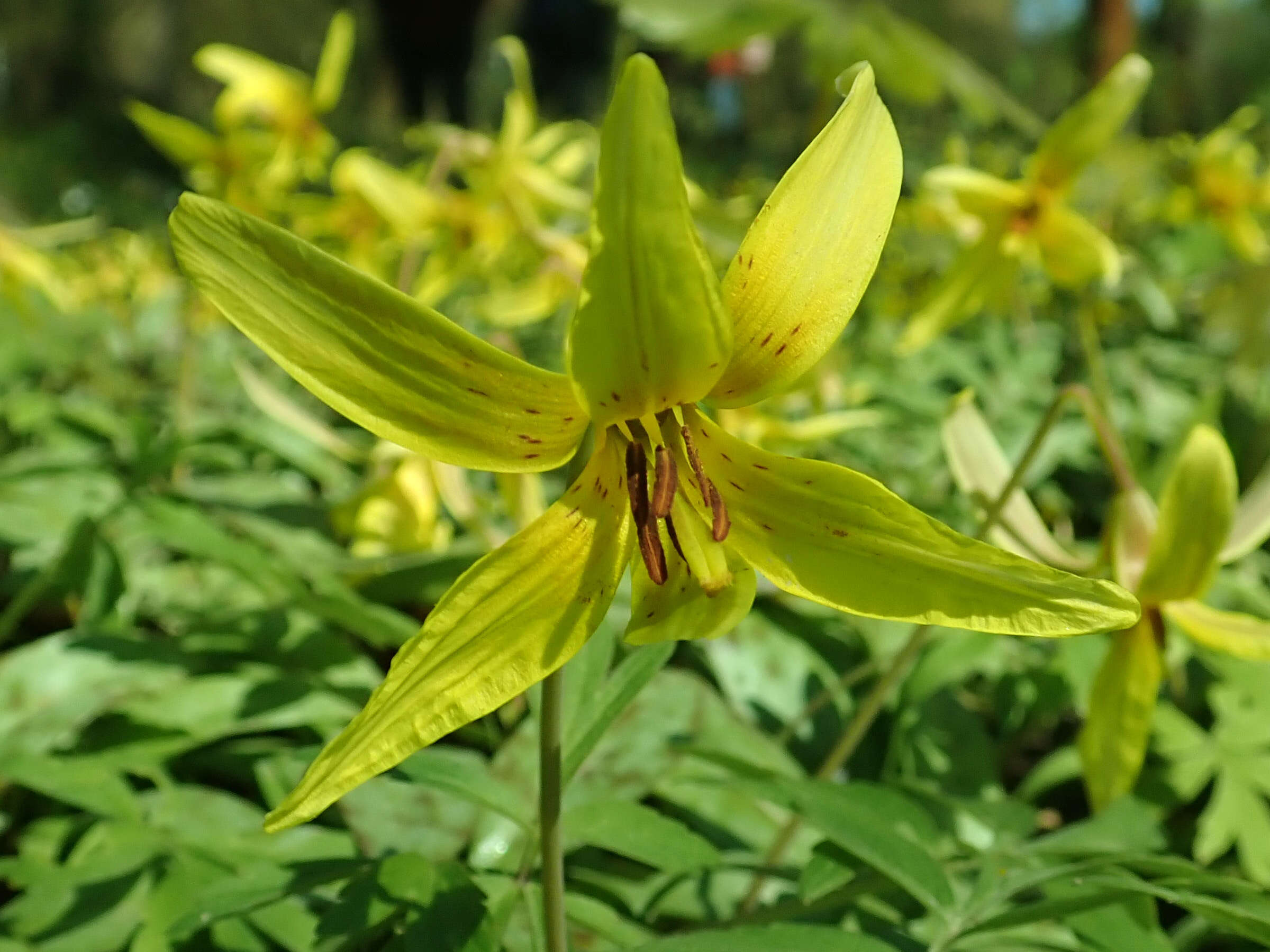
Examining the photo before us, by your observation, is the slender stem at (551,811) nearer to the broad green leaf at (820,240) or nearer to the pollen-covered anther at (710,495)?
the pollen-covered anther at (710,495)

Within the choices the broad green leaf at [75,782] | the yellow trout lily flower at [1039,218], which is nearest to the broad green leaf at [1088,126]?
the yellow trout lily flower at [1039,218]

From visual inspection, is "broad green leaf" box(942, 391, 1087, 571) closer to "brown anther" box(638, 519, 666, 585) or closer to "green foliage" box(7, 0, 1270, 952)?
"green foliage" box(7, 0, 1270, 952)

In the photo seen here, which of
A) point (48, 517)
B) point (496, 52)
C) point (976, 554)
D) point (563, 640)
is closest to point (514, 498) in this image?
point (563, 640)

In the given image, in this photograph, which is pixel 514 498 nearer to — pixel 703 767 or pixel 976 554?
pixel 703 767

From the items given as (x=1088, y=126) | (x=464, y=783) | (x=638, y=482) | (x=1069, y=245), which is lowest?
(x=464, y=783)

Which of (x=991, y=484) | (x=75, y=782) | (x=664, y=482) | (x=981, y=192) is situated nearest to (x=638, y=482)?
(x=664, y=482)

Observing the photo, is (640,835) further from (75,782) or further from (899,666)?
(75,782)

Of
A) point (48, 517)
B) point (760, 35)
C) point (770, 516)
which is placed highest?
point (760, 35)
